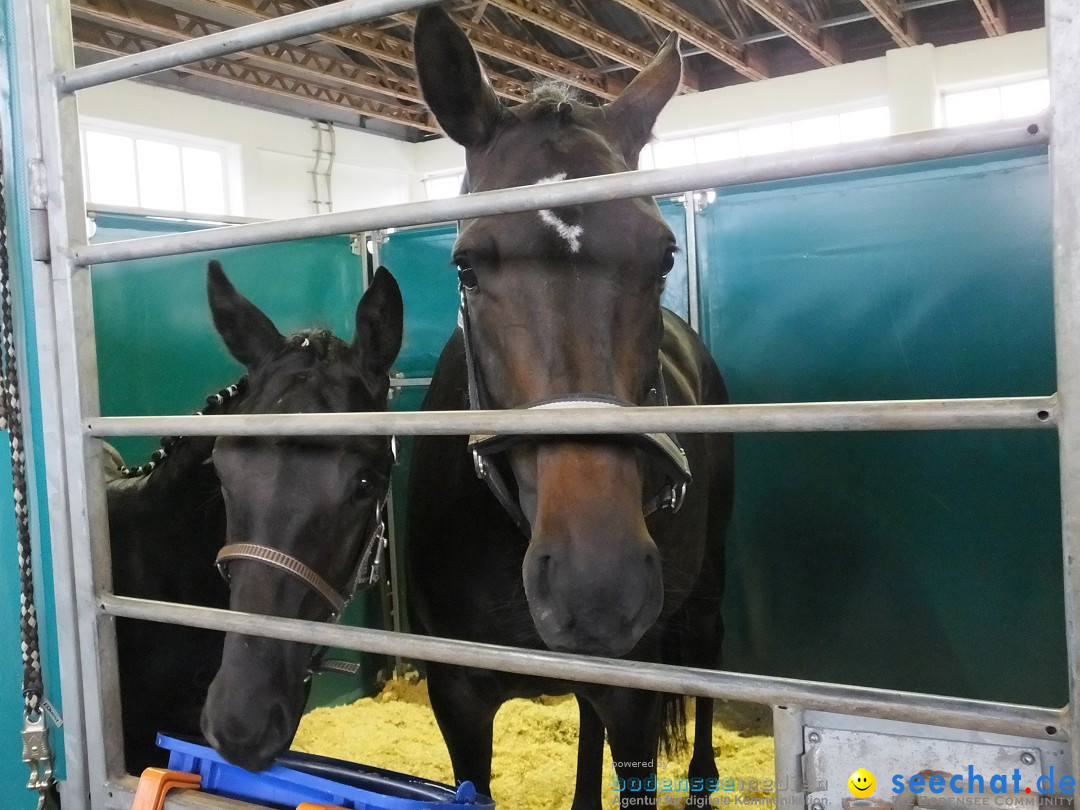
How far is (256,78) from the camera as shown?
8.22 m

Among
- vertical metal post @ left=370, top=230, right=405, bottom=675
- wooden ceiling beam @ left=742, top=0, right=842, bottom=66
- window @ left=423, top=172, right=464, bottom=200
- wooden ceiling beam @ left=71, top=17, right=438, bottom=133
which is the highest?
wooden ceiling beam @ left=71, top=17, right=438, bottom=133

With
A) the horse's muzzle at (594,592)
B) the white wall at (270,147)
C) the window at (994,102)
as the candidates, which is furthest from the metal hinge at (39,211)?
the window at (994,102)

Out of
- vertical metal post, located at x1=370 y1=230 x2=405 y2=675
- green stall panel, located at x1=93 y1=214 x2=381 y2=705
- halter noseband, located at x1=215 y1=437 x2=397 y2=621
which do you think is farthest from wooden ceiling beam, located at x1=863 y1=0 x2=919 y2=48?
halter noseband, located at x1=215 y1=437 x2=397 y2=621

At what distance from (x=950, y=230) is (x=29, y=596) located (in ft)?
8.99

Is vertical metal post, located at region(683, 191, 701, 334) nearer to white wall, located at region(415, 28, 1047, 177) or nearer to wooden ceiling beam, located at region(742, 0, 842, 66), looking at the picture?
wooden ceiling beam, located at region(742, 0, 842, 66)

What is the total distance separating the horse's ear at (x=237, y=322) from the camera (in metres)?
1.62

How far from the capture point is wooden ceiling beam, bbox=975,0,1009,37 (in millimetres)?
6375

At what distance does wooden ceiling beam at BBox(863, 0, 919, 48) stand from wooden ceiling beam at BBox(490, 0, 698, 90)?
218 cm

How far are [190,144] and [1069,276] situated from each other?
9.30 meters

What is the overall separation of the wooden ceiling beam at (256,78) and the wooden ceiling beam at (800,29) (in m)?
3.02

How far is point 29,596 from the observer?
131 cm

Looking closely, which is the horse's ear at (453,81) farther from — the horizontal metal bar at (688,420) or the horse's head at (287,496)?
the horizontal metal bar at (688,420)

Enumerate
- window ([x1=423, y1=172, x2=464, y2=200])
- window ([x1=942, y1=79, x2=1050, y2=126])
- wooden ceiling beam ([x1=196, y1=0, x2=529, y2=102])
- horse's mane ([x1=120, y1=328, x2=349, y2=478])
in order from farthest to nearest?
window ([x1=423, y1=172, x2=464, y2=200]), window ([x1=942, y1=79, x2=1050, y2=126]), wooden ceiling beam ([x1=196, y1=0, x2=529, y2=102]), horse's mane ([x1=120, y1=328, x2=349, y2=478])

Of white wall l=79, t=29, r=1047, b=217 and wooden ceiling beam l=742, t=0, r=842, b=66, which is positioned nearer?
wooden ceiling beam l=742, t=0, r=842, b=66
